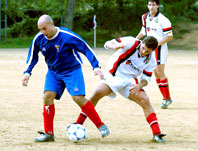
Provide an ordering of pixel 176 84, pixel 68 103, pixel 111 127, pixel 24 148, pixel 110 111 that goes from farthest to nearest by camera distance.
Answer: pixel 176 84
pixel 68 103
pixel 110 111
pixel 111 127
pixel 24 148

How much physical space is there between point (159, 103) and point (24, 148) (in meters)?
4.80

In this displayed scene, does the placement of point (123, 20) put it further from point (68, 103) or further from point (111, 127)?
point (111, 127)

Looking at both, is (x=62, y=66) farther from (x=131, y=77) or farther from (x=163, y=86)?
(x=163, y=86)

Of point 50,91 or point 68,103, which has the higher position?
point 50,91

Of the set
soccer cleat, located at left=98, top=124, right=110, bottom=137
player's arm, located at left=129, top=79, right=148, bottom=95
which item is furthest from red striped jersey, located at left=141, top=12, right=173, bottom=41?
soccer cleat, located at left=98, top=124, right=110, bottom=137

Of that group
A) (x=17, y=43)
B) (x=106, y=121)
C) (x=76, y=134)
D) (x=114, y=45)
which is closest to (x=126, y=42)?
(x=114, y=45)

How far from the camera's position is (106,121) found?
8281mm

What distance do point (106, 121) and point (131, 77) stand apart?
155cm

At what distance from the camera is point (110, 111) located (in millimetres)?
9289

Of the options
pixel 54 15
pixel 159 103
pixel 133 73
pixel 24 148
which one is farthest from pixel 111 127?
pixel 54 15

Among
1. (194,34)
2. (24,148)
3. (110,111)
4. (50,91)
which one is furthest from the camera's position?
(194,34)

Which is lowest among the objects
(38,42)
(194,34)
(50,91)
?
(194,34)

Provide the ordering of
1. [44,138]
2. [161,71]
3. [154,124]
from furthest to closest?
[161,71] → [154,124] → [44,138]

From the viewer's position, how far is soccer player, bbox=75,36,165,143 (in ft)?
22.1
